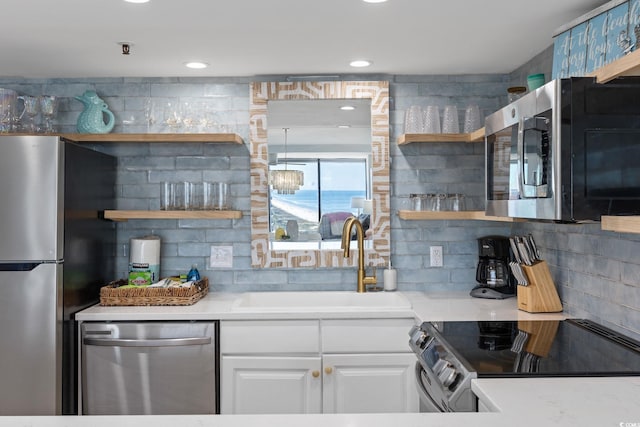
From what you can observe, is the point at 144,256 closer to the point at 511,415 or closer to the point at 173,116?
the point at 173,116

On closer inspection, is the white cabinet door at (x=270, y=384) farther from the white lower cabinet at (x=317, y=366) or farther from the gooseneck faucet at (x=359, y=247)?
the gooseneck faucet at (x=359, y=247)

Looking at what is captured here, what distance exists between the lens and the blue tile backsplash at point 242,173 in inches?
138

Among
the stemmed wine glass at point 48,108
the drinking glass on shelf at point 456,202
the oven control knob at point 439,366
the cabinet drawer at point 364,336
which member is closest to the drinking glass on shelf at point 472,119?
the drinking glass on shelf at point 456,202

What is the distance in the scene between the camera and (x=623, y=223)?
1.65 meters

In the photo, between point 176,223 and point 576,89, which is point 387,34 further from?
point 176,223

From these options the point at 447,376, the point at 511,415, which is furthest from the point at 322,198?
the point at 511,415

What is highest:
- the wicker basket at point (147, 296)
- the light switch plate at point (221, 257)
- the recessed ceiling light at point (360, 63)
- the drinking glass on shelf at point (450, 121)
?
the recessed ceiling light at point (360, 63)

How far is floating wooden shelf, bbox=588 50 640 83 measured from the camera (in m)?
1.56

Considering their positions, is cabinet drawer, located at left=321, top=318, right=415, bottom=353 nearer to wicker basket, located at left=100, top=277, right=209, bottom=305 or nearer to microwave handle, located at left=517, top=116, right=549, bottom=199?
wicker basket, located at left=100, top=277, right=209, bottom=305

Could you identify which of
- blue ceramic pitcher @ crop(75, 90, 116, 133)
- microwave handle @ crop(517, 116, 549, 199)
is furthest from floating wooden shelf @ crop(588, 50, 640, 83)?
blue ceramic pitcher @ crop(75, 90, 116, 133)

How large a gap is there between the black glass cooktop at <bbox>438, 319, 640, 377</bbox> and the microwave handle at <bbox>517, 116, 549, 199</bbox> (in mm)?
545

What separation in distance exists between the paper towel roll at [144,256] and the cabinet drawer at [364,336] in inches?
42.6

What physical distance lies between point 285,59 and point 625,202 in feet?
6.06

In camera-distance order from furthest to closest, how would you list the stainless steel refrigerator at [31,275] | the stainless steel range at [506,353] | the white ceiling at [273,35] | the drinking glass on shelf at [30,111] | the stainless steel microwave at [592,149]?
the drinking glass on shelf at [30,111]
the stainless steel refrigerator at [31,275]
the white ceiling at [273,35]
the stainless steel microwave at [592,149]
the stainless steel range at [506,353]
